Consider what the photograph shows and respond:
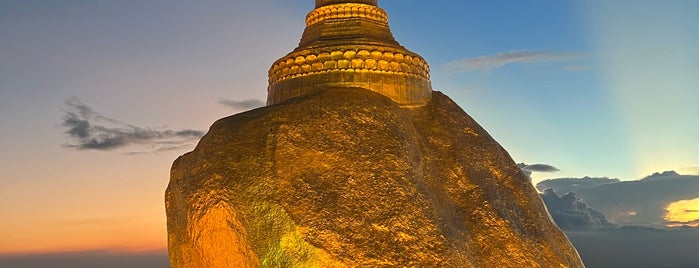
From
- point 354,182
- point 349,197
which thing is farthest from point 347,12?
point 349,197

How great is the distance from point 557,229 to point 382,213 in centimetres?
378

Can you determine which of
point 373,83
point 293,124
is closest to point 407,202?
point 293,124

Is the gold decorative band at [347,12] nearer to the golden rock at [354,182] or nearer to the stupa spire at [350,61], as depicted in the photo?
the stupa spire at [350,61]

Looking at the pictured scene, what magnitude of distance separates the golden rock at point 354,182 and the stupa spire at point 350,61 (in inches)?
1.0

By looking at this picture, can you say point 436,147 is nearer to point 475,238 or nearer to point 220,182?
point 475,238

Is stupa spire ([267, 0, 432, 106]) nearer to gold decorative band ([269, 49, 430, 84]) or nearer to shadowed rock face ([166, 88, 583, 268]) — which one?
gold decorative band ([269, 49, 430, 84])

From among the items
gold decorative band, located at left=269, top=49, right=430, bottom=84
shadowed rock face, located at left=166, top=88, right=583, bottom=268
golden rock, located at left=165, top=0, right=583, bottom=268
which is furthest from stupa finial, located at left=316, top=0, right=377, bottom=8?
shadowed rock face, located at left=166, top=88, right=583, bottom=268

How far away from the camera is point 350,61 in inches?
416

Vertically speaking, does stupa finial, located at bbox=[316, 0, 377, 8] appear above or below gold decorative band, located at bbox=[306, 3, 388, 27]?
above

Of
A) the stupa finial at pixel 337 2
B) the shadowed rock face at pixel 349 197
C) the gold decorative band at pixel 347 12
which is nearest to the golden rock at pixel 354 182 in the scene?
the shadowed rock face at pixel 349 197

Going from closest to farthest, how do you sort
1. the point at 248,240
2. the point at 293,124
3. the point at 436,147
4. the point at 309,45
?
the point at 248,240 → the point at 293,124 → the point at 436,147 → the point at 309,45

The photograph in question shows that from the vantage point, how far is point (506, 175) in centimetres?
1054

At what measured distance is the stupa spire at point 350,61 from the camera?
1058 cm

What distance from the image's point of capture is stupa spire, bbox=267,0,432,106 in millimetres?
10578
